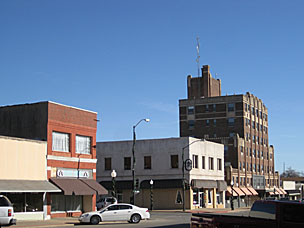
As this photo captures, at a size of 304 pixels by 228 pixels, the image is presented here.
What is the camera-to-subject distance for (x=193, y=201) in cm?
6275

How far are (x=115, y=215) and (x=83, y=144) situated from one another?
1005 cm

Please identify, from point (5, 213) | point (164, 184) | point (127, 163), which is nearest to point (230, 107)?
point (127, 163)

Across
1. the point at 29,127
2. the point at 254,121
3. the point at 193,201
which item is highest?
the point at 254,121

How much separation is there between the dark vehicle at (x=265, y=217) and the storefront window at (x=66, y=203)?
25.3 metres

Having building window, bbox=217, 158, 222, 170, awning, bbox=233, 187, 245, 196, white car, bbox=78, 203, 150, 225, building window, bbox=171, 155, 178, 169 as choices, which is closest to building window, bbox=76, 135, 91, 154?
white car, bbox=78, 203, 150, 225

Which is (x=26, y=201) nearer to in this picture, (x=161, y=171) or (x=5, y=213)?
(x=5, y=213)

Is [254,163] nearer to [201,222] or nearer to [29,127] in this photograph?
[29,127]

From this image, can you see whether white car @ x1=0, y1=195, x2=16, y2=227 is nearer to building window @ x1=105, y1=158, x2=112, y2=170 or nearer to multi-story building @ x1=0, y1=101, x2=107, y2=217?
multi-story building @ x1=0, y1=101, x2=107, y2=217

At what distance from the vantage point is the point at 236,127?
305 feet

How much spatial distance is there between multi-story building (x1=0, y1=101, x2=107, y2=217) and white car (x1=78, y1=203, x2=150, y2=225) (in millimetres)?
4718

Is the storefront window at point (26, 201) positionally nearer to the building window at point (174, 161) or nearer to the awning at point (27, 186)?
the awning at point (27, 186)

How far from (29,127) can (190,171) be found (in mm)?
26994

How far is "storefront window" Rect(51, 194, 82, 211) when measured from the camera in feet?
129

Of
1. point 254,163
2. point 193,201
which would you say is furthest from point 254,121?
point 193,201
